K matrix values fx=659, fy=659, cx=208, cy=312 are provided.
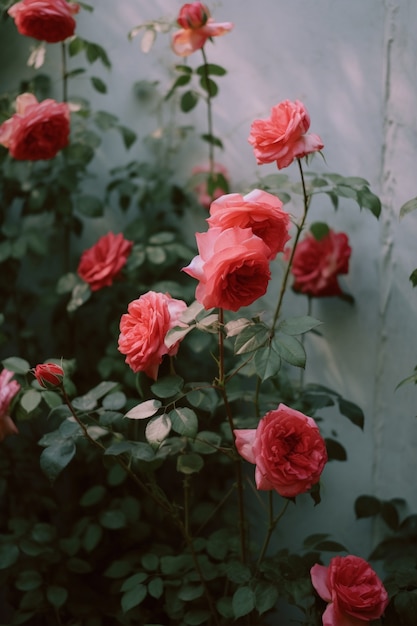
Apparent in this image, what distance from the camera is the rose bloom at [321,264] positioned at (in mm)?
1415

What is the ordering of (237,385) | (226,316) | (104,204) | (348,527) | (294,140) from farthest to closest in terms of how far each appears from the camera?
1. (104,204)
2. (348,527)
3. (237,385)
4. (226,316)
5. (294,140)

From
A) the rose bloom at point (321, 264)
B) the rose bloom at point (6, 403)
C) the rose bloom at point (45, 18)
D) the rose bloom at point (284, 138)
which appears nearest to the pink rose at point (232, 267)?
the rose bloom at point (284, 138)

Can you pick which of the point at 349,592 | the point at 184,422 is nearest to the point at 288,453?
the point at 184,422

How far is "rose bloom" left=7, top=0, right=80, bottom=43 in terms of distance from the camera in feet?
4.31

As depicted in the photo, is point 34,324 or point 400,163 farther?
point 34,324

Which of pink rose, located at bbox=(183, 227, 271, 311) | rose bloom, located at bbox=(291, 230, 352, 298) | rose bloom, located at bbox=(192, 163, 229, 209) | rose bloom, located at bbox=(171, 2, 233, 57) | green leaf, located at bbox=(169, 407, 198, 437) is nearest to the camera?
pink rose, located at bbox=(183, 227, 271, 311)

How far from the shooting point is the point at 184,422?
97 centimetres

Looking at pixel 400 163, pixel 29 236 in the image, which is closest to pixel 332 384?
pixel 400 163

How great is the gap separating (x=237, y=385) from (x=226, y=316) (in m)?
0.19

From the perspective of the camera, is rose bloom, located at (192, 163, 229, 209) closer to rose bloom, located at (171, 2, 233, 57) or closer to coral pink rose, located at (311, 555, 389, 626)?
rose bloom, located at (171, 2, 233, 57)

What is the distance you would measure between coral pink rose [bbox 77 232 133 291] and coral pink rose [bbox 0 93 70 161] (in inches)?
8.9

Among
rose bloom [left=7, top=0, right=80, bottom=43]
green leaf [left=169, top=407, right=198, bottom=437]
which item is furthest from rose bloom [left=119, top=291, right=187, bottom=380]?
rose bloom [left=7, top=0, right=80, bottom=43]

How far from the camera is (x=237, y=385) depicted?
56.9 inches

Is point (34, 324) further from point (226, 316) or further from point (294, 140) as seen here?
point (294, 140)
